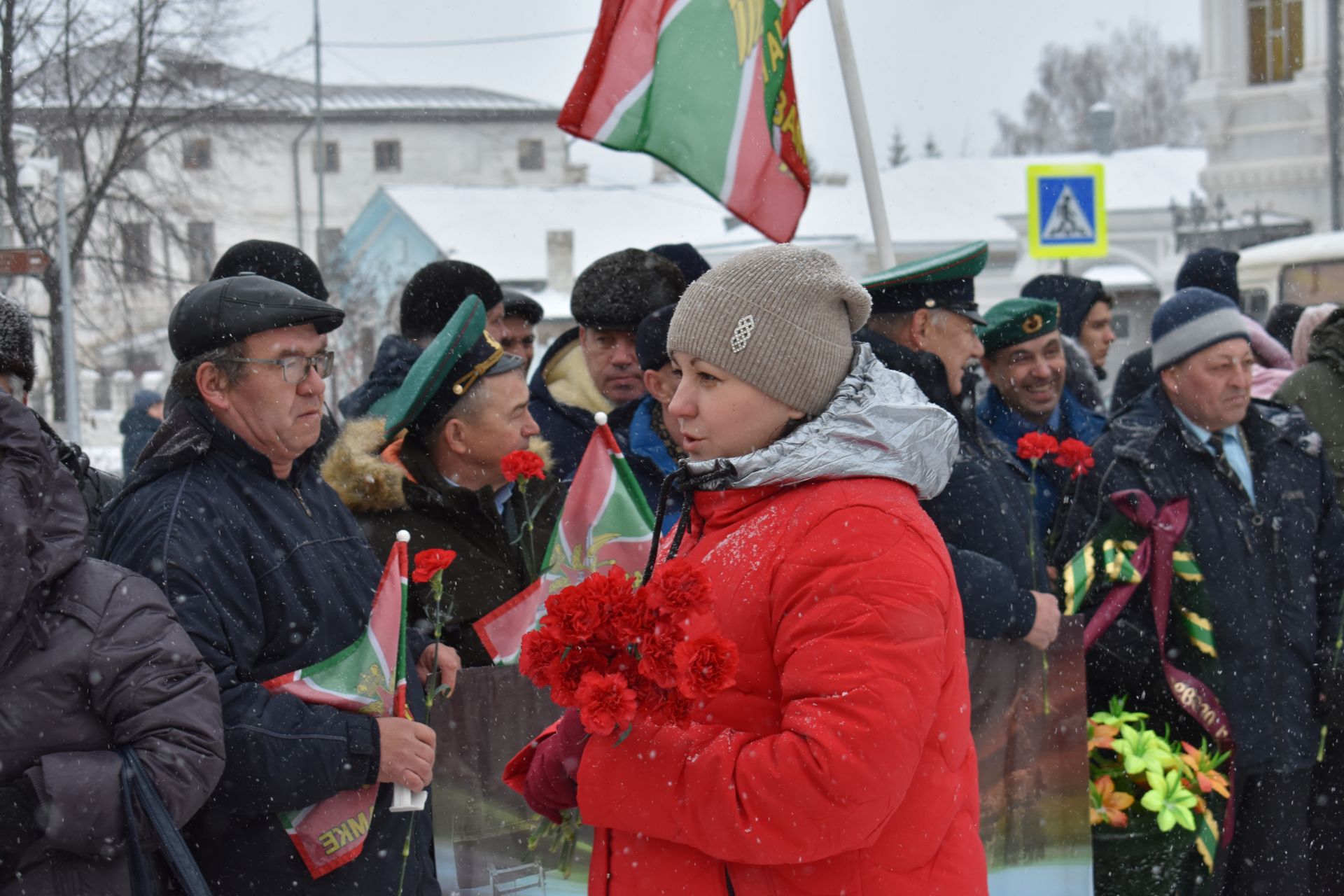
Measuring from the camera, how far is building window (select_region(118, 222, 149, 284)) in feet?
40.3

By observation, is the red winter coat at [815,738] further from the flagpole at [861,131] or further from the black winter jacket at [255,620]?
the flagpole at [861,131]

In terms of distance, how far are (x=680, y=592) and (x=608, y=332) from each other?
3.14 meters

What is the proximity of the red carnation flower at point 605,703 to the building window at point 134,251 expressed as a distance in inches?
427

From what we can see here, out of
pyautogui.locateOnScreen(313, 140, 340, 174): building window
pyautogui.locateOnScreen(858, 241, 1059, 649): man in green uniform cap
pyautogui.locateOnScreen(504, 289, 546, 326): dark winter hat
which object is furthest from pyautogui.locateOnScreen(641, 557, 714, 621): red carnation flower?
pyautogui.locateOnScreen(313, 140, 340, 174): building window

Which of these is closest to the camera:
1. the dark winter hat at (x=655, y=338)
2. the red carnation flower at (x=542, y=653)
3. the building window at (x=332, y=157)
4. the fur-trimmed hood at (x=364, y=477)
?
the red carnation flower at (x=542, y=653)

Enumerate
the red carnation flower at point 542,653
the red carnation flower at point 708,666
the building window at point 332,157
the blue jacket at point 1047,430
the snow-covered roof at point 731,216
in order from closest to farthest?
1. the red carnation flower at point 708,666
2. the red carnation flower at point 542,653
3. the blue jacket at point 1047,430
4. the snow-covered roof at point 731,216
5. the building window at point 332,157

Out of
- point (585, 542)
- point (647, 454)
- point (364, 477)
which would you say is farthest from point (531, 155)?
point (585, 542)

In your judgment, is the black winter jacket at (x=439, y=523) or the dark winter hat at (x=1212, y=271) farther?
the dark winter hat at (x=1212, y=271)

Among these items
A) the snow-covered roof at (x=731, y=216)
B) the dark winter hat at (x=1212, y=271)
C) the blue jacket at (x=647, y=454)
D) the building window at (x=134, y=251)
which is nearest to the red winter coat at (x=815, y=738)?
the blue jacket at (x=647, y=454)

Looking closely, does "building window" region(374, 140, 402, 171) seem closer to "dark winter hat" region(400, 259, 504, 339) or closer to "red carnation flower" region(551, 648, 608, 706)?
"dark winter hat" region(400, 259, 504, 339)

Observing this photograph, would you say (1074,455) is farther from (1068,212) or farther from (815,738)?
(1068,212)

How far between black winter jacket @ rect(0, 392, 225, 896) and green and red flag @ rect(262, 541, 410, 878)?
0.32 meters

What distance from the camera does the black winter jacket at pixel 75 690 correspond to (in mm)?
2426

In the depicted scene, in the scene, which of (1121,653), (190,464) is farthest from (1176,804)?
(190,464)
